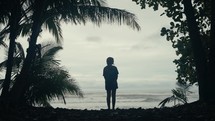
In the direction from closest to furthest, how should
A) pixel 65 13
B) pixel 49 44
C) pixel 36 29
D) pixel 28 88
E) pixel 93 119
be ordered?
1. pixel 93 119
2. pixel 36 29
3. pixel 65 13
4. pixel 28 88
5. pixel 49 44

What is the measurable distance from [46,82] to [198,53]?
5464mm

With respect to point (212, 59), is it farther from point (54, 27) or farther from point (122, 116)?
point (54, 27)

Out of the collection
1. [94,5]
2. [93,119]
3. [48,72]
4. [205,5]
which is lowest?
[93,119]

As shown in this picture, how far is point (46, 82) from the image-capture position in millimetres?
12742

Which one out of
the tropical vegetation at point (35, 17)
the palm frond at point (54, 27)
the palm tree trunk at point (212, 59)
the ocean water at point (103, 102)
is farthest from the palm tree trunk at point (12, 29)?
the ocean water at point (103, 102)

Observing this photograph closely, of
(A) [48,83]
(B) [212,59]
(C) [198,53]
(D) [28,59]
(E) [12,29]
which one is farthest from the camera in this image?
(A) [48,83]

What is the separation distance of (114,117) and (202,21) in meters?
3.65

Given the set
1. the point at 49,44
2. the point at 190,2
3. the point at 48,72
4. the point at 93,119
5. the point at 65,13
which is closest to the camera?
the point at 93,119

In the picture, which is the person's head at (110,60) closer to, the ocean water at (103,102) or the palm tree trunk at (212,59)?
the palm tree trunk at (212,59)

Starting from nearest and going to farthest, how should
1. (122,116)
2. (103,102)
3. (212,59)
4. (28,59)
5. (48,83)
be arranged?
1. (122,116)
2. (212,59)
3. (28,59)
4. (48,83)
5. (103,102)

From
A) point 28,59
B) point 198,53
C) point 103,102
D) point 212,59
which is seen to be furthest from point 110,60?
point 103,102

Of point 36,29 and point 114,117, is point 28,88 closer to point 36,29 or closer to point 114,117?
point 36,29

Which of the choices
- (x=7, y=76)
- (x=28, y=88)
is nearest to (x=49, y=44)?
(x=28, y=88)

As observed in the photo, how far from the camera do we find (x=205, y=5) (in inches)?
388
